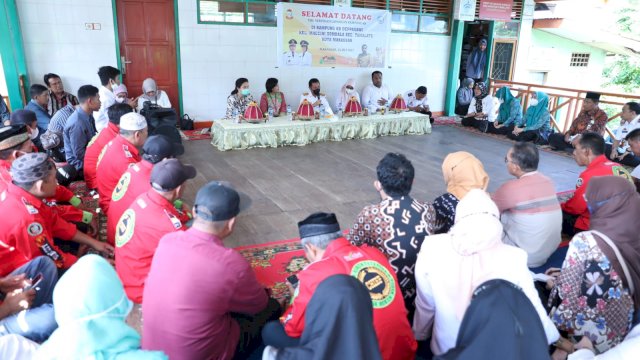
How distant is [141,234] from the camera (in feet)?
7.32

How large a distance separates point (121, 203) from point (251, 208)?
1396mm

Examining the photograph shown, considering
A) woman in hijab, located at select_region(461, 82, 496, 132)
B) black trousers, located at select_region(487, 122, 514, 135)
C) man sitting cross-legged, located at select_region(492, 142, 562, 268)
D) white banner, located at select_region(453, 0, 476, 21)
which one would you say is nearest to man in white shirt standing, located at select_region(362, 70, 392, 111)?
woman in hijab, located at select_region(461, 82, 496, 132)

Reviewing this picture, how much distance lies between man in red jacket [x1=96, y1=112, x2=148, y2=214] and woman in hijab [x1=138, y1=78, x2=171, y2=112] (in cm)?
310

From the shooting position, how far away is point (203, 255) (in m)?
1.61

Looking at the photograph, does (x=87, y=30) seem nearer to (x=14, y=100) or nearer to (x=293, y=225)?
(x=14, y=100)

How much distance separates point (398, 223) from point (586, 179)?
1980 millimetres

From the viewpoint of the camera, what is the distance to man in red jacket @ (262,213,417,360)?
1.61m

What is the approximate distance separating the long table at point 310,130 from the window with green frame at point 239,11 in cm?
190

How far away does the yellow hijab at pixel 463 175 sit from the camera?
104 inches

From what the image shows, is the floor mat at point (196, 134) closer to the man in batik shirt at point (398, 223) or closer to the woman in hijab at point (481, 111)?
the woman in hijab at point (481, 111)

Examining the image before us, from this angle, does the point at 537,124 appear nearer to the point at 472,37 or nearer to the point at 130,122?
the point at 472,37

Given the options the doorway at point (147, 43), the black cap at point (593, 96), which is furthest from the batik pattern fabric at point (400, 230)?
the doorway at point (147, 43)

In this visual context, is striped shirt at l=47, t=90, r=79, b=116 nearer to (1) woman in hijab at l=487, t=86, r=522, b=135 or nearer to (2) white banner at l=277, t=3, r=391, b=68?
(2) white banner at l=277, t=3, r=391, b=68

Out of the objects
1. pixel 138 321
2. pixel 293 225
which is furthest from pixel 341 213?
pixel 138 321
